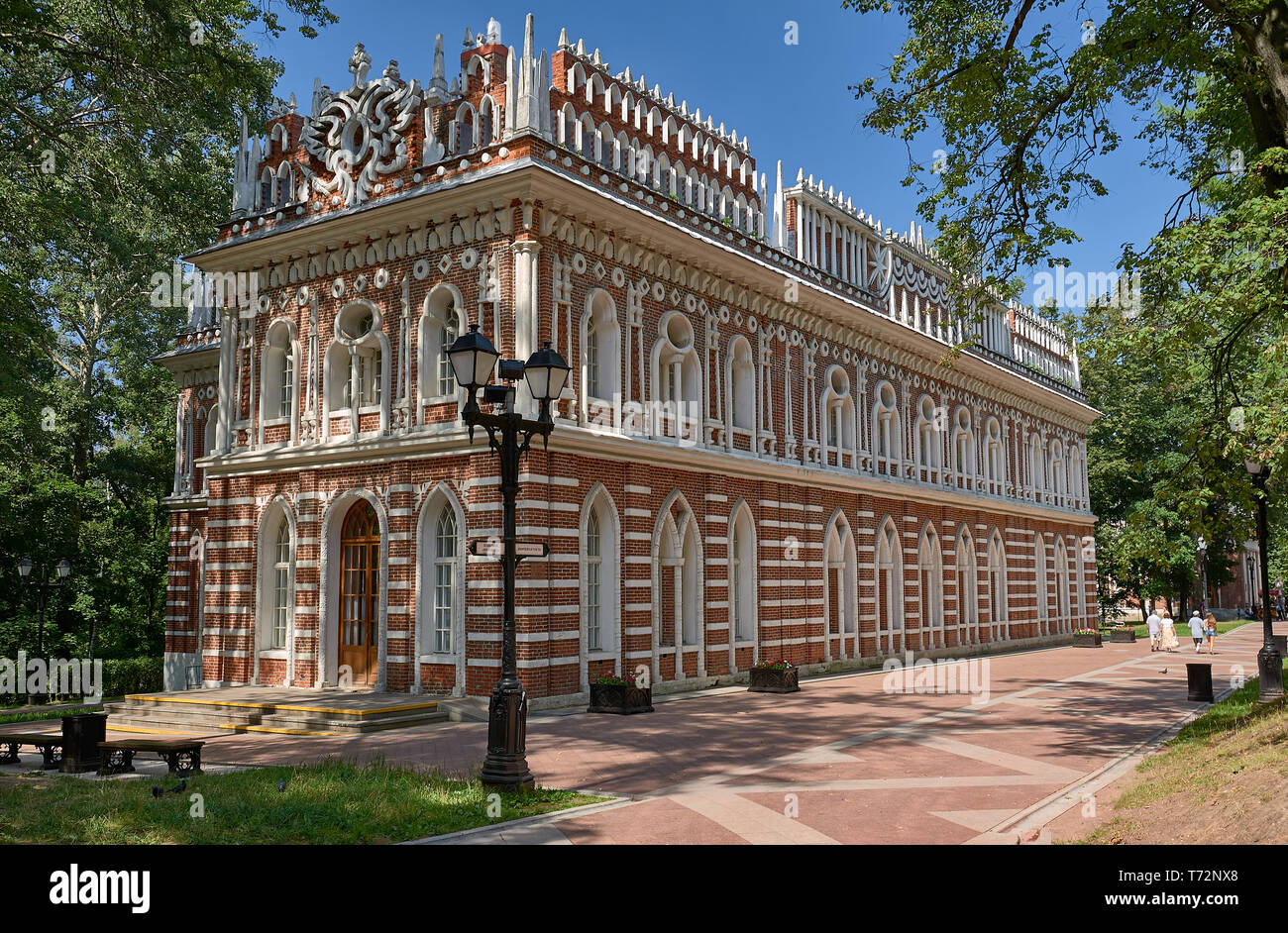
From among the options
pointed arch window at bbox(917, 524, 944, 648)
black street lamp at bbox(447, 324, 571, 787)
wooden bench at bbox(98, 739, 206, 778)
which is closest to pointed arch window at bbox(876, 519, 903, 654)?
pointed arch window at bbox(917, 524, 944, 648)

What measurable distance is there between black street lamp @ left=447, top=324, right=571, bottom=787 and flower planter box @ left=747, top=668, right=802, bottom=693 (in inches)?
461

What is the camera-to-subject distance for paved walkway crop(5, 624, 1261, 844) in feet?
30.6

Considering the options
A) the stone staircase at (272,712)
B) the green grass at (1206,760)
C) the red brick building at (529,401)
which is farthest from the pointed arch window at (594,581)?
the green grass at (1206,760)

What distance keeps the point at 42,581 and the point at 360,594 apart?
44.4 feet

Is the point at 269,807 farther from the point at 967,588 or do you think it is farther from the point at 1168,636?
the point at 1168,636

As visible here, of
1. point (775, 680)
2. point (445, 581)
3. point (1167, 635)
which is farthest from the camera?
point (1167, 635)

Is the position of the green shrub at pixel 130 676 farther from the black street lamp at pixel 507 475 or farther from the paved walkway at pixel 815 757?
the black street lamp at pixel 507 475

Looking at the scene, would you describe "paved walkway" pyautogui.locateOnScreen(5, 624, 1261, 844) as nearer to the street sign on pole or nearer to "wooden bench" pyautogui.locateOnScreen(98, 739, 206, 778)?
"wooden bench" pyautogui.locateOnScreen(98, 739, 206, 778)

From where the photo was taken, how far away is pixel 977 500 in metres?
35.8

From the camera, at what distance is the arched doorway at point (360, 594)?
2078 centimetres

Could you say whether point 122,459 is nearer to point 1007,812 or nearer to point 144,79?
point 144,79

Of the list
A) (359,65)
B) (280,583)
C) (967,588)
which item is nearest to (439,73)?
(359,65)

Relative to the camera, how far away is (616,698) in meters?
17.9
